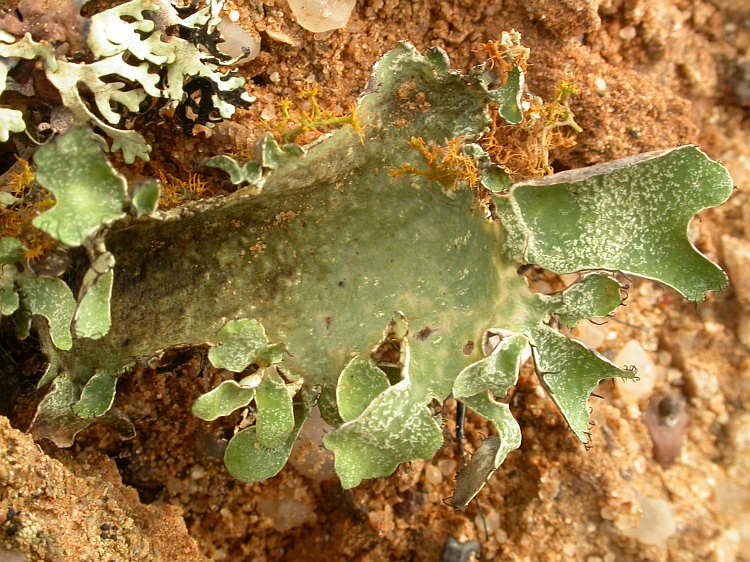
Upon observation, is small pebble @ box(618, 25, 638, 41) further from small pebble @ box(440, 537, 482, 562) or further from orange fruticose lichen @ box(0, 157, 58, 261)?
orange fruticose lichen @ box(0, 157, 58, 261)

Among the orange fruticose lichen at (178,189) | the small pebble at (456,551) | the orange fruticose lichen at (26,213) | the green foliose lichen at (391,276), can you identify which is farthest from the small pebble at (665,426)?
the orange fruticose lichen at (26,213)

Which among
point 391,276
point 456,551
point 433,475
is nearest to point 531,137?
point 391,276

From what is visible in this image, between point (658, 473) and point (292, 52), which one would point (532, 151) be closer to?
point (292, 52)

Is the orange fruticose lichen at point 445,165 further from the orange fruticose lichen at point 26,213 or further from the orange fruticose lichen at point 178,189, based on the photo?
the orange fruticose lichen at point 26,213

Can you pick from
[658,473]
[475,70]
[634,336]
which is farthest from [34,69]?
[658,473]

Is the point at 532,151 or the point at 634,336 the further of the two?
the point at 634,336
